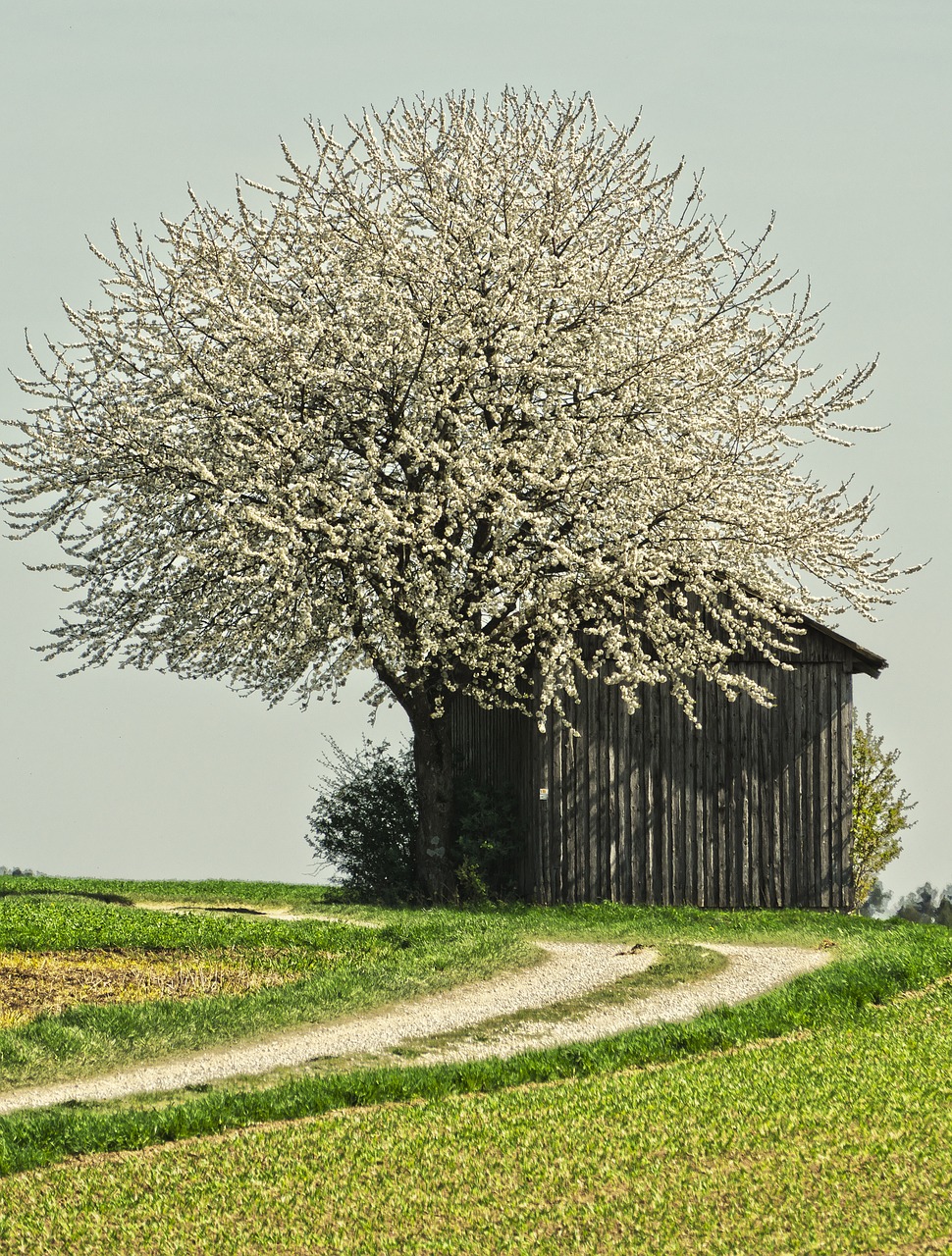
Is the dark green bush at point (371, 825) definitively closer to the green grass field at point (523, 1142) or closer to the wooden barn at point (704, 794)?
the wooden barn at point (704, 794)

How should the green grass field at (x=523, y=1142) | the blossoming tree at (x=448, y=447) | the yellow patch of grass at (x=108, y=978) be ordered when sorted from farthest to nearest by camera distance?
the blossoming tree at (x=448, y=447) → the yellow patch of grass at (x=108, y=978) → the green grass field at (x=523, y=1142)

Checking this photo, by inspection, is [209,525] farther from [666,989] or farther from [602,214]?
[666,989]

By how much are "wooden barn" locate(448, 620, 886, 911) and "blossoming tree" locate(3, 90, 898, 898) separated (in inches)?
28.2

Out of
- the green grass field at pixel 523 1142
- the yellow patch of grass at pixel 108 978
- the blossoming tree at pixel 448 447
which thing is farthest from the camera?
the blossoming tree at pixel 448 447

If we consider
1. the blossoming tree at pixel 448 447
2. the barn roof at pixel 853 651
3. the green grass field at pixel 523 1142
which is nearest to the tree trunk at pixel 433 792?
the blossoming tree at pixel 448 447

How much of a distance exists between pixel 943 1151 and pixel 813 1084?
55.1 inches

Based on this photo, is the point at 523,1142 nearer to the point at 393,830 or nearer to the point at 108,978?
the point at 108,978

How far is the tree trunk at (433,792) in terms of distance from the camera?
854 inches

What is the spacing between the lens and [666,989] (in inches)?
527

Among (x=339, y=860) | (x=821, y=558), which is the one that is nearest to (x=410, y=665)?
(x=339, y=860)

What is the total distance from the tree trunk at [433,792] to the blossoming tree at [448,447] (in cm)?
5

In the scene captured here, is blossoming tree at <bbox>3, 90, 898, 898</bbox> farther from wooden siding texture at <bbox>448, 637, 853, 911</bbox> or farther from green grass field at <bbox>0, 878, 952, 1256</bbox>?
green grass field at <bbox>0, 878, 952, 1256</bbox>

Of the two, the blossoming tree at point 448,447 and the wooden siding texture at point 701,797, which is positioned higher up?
the blossoming tree at point 448,447

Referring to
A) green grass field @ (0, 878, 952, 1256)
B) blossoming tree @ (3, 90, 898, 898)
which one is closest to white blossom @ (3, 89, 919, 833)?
blossoming tree @ (3, 90, 898, 898)
